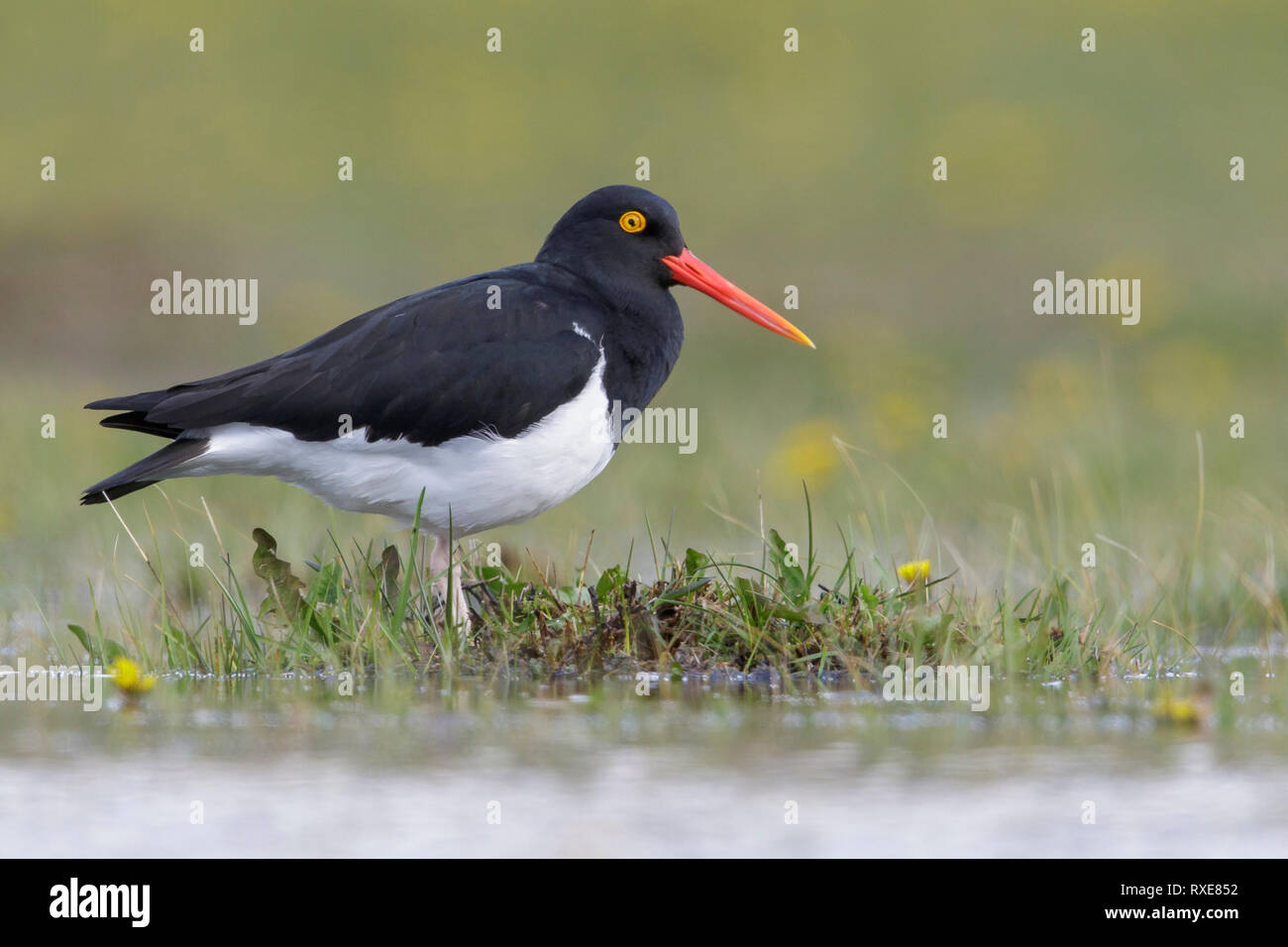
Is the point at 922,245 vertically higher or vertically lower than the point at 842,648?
higher

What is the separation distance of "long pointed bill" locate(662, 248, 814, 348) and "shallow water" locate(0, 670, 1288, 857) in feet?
6.80

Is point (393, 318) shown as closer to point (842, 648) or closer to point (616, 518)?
point (842, 648)

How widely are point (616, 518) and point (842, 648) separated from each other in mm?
3752

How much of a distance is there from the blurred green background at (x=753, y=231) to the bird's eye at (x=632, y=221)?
1.39 m

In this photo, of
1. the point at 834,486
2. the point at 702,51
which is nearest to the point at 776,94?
the point at 702,51

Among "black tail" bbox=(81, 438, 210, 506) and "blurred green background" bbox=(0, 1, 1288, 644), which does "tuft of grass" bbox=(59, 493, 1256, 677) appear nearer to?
"black tail" bbox=(81, 438, 210, 506)

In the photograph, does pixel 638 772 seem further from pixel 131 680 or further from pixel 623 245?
pixel 623 245

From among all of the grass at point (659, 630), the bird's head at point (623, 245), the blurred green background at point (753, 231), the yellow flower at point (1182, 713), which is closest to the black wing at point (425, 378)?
the bird's head at point (623, 245)

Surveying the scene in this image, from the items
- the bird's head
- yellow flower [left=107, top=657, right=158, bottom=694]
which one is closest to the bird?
the bird's head

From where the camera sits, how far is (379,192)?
19.6 meters

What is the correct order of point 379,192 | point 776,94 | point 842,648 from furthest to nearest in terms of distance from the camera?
1. point 776,94
2. point 379,192
3. point 842,648

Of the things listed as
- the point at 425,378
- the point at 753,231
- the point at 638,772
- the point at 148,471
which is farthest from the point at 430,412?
the point at 753,231

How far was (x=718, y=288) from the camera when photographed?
7941 mm

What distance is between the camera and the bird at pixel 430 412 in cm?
702
